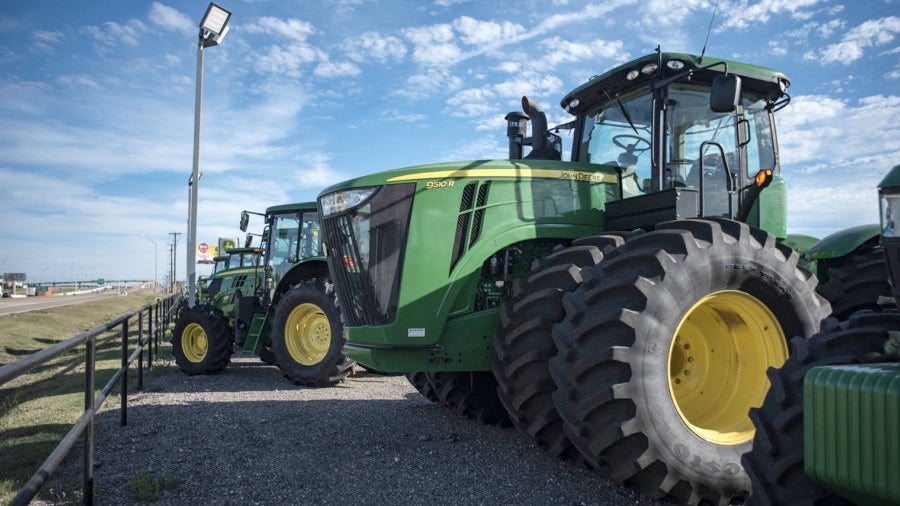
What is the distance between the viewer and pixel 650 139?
15.5ft

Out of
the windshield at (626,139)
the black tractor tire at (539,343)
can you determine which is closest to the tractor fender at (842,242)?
the windshield at (626,139)

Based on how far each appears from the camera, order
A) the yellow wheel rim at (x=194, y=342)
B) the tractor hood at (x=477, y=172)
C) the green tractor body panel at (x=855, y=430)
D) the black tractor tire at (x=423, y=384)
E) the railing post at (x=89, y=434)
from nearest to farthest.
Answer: the green tractor body panel at (x=855, y=430)
the railing post at (x=89, y=434)
the tractor hood at (x=477, y=172)
the black tractor tire at (x=423, y=384)
the yellow wheel rim at (x=194, y=342)

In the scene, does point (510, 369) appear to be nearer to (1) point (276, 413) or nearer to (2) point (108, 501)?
(2) point (108, 501)

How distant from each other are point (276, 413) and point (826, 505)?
522 cm

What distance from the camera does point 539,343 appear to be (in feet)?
12.3

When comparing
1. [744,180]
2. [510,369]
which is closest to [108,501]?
[510,369]

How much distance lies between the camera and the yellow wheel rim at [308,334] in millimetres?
8727

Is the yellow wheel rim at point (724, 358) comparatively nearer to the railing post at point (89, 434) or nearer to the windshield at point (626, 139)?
the windshield at point (626, 139)

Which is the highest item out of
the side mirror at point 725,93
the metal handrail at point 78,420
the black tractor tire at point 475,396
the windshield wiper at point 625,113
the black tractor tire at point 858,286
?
the windshield wiper at point 625,113

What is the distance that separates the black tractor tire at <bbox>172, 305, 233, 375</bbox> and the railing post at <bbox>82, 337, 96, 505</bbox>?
19.6 ft

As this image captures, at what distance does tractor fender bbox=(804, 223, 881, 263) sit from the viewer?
5.29 meters

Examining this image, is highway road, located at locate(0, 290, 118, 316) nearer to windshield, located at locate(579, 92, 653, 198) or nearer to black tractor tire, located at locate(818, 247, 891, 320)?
windshield, located at locate(579, 92, 653, 198)

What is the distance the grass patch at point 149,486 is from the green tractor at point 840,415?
345 cm

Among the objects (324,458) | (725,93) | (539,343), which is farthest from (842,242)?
(324,458)
